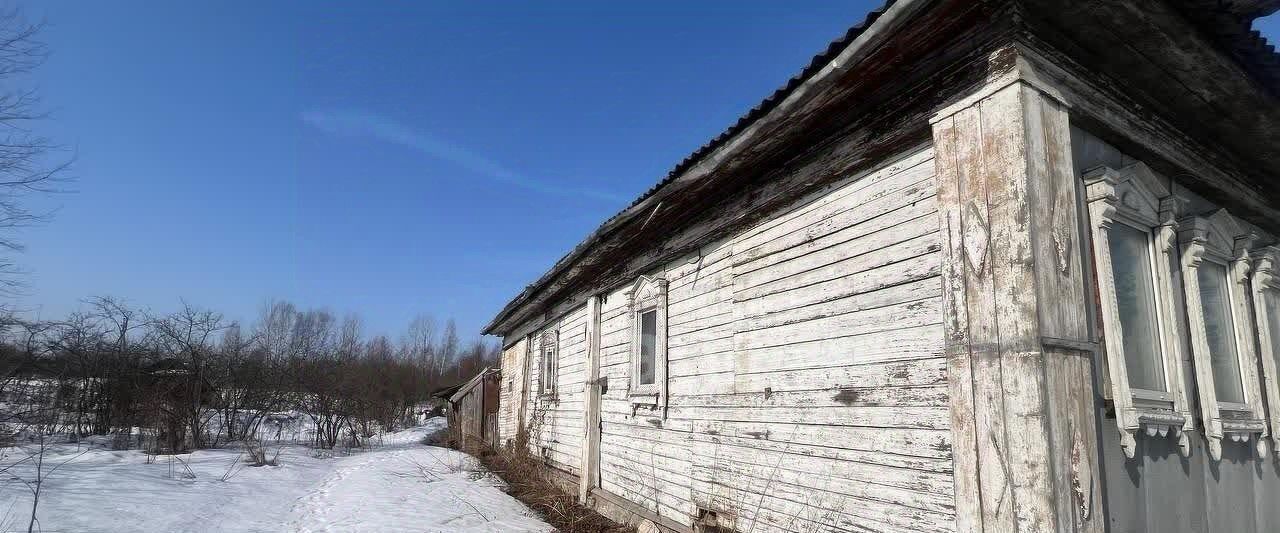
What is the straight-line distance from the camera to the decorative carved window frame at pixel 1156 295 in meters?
3.03

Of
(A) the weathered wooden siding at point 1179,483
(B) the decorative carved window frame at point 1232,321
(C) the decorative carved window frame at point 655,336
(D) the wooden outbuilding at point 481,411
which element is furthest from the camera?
(D) the wooden outbuilding at point 481,411

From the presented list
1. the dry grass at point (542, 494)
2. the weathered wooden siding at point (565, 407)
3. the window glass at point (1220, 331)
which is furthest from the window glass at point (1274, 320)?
the weathered wooden siding at point (565, 407)

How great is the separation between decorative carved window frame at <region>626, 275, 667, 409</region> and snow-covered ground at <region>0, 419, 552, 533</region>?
6.59 feet

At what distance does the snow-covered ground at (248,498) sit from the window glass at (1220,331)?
6063 mm

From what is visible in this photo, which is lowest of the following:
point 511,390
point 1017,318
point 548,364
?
point 511,390

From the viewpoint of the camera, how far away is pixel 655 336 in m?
6.77

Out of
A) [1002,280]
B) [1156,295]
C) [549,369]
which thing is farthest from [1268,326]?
[549,369]

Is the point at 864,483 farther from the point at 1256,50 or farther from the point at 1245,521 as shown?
the point at 1256,50

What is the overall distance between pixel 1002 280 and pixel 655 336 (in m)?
4.21

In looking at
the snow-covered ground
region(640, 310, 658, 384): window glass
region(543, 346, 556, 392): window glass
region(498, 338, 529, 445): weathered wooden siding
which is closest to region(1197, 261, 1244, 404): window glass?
region(640, 310, 658, 384): window glass

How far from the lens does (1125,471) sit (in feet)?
9.89

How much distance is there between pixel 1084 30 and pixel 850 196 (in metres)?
1.40

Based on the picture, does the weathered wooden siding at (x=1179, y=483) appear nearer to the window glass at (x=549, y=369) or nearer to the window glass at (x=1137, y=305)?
the window glass at (x=1137, y=305)

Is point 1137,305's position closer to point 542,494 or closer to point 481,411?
point 542,494
